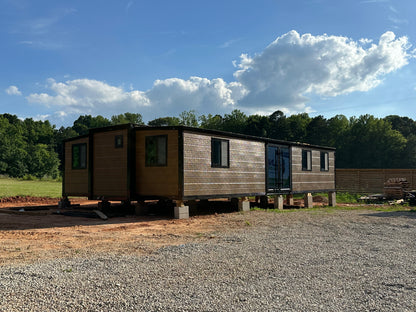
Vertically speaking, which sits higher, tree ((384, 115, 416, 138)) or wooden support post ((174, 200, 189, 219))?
tree ((384, 115, 416, 138))

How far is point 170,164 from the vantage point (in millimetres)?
12062

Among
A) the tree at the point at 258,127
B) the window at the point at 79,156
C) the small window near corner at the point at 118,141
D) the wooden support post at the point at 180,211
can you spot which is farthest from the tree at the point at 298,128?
the wooden support post at the point at 180,211

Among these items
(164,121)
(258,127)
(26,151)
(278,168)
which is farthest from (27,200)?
(164,121)

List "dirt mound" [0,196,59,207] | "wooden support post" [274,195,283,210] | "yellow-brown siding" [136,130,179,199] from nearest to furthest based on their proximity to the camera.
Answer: "yellow-brown siding" [136,130,179,199] → "wooden support post" [274,195,283,210] → "dirt mound" [0,196,59,207]

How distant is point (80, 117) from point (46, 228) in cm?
9127

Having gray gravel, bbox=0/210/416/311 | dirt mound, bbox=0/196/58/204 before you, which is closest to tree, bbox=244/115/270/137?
dirt mound, bbox=0/196/58/204

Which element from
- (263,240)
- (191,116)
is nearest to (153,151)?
(263,240)

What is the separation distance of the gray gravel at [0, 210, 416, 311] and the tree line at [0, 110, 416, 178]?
47446 millimetres

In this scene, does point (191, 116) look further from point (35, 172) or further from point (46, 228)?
point (46, 228)

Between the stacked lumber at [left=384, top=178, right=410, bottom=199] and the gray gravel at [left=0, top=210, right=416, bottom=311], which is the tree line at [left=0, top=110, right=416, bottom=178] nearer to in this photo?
the stacked lumber at [left=384, top=178, right=410, bottom=199]

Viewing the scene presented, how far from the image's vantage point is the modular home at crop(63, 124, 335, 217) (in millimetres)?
12102

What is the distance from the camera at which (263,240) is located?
767cm

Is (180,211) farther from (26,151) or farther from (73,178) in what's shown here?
(26,151)

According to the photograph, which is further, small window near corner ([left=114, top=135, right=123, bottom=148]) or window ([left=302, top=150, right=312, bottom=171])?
window ([left=302, top=150, right=312, bottom=171])
